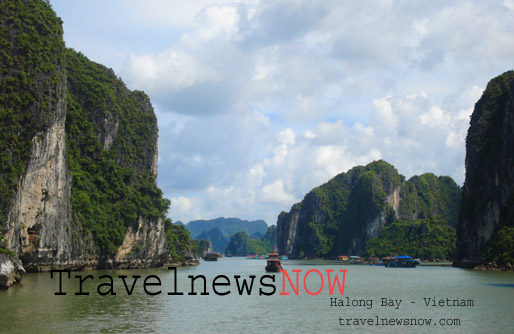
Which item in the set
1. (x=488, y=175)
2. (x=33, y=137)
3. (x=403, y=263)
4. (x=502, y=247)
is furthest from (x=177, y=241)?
(x=33, y=137)

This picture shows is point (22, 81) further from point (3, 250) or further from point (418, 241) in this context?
point (418, 241)

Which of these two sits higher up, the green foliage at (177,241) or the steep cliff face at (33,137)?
the steep cliff face at (33,137)

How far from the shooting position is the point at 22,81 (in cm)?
5484

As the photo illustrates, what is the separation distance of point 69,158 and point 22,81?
66.1ft

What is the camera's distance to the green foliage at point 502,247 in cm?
7519

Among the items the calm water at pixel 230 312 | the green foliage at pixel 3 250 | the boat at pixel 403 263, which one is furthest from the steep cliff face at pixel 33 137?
the boat at pixel 403 263

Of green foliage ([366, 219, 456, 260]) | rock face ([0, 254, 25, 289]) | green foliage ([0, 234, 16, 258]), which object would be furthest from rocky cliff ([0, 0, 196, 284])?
green foliage ([366, 219, 456, 260])

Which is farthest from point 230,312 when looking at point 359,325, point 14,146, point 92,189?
point 92,189

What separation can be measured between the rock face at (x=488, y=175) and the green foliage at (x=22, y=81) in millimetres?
64796

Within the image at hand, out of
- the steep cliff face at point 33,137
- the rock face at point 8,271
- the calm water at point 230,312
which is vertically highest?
the steep cliff face at point 33,137

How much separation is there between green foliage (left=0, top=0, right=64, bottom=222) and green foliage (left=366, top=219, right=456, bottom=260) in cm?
10679

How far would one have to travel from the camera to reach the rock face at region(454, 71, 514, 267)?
85.0 metres

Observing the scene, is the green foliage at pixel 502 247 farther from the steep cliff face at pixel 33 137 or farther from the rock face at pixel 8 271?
the rock face at pixel 8 271

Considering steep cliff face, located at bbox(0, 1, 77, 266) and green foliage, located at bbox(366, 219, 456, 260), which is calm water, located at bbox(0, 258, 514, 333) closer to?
steep cliff face, located at bbox(0, 1, 77, 266)
